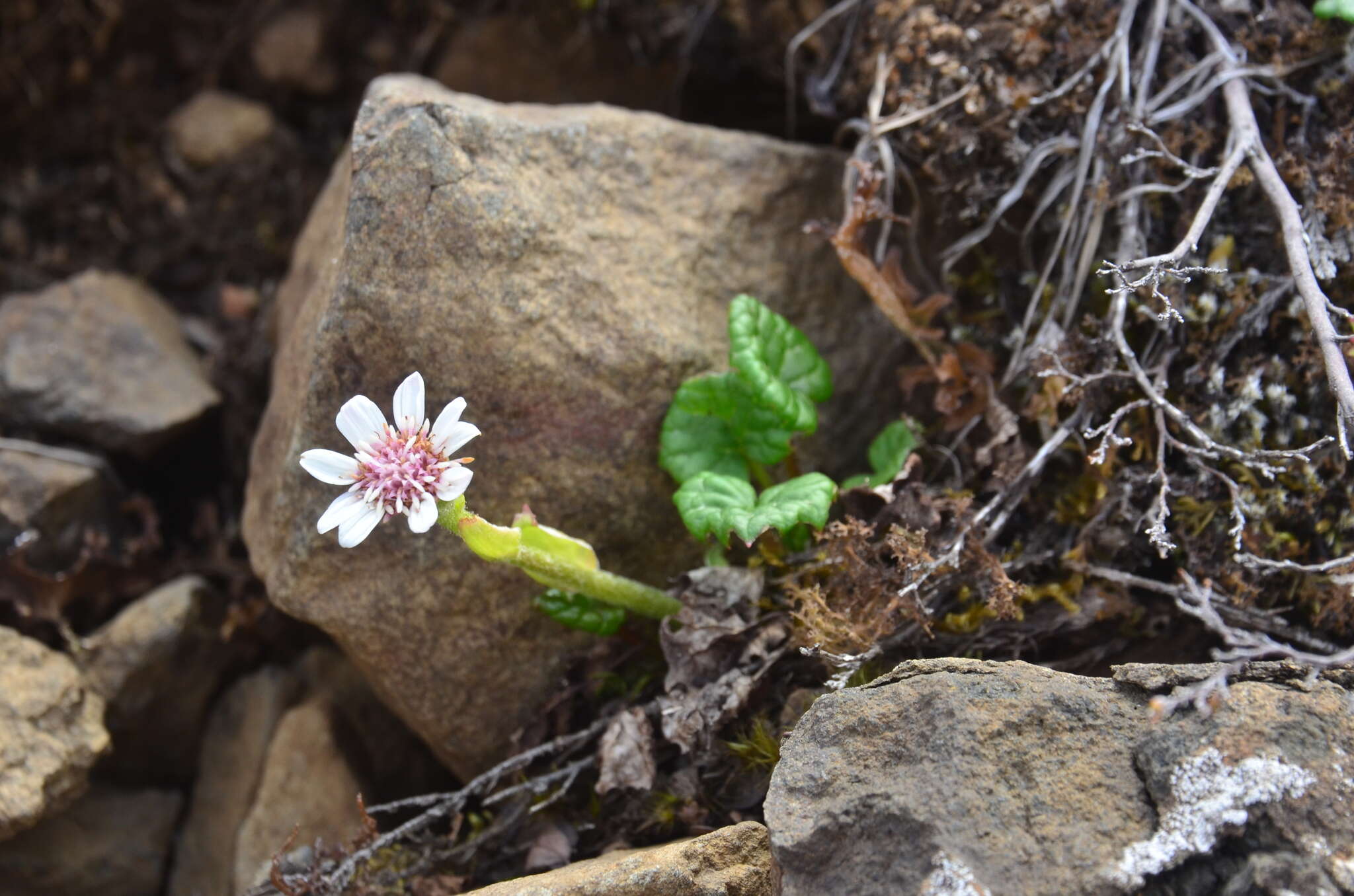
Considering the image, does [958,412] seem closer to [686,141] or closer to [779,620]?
[779,620]

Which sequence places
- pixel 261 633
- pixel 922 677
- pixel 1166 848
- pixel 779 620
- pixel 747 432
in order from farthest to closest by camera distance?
1. pixel 261 633
2. pixel 747 432
3. pixel 779 620
4. pixel 922 677
5. pixel 1166 848

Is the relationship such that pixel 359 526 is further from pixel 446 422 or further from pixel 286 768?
pixel 286 768

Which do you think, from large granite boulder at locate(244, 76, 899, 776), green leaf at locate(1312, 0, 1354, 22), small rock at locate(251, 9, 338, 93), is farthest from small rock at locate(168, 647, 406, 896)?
green leaf at locate(1312, 0, 1354, 22)

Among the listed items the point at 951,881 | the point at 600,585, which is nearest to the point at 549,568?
the point at 600,585

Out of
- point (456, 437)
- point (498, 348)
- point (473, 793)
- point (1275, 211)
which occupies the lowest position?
point (473, 793)

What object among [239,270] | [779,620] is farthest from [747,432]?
[239,270]

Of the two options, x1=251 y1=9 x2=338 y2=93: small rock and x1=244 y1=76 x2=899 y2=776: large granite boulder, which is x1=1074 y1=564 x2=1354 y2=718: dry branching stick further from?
x1=251 y1=9 x2=338 y2=93: small rock

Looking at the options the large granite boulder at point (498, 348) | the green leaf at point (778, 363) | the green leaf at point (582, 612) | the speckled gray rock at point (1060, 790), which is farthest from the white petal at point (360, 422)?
the speckled gray rock at point (1060, 790)

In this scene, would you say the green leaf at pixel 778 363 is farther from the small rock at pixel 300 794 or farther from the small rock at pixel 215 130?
the small rock at pixel 215 130
